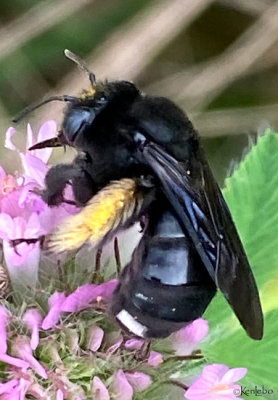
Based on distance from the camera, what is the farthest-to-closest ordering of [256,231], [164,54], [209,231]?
[164,54] < [256,231] < [209,231]

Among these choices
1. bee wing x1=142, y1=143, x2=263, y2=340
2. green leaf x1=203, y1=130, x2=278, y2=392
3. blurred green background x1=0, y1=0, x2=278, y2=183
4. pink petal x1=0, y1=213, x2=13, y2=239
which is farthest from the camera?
blurred green background x1=0, y1=0, x2=278, y2=183

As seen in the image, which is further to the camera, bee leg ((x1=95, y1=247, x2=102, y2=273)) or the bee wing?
bee leg ((x1=95, y1=247, x2=102, y2=273))

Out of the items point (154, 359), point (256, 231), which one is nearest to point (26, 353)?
point (154, 359)

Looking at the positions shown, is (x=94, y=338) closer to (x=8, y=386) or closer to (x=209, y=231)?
(x=8, y=386)

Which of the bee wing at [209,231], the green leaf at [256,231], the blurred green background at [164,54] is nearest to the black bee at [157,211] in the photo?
the bee wing at [209,231]

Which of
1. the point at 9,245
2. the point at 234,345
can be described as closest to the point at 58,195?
the point at 9,245

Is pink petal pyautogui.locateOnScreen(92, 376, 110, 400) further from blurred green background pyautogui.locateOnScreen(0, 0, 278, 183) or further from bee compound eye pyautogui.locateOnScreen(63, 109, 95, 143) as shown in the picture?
blurred green background pyautogui.locateOnScreen(0, 0, 278, 183)

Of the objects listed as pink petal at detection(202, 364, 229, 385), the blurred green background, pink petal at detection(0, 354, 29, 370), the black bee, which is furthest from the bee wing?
the blurred green background
